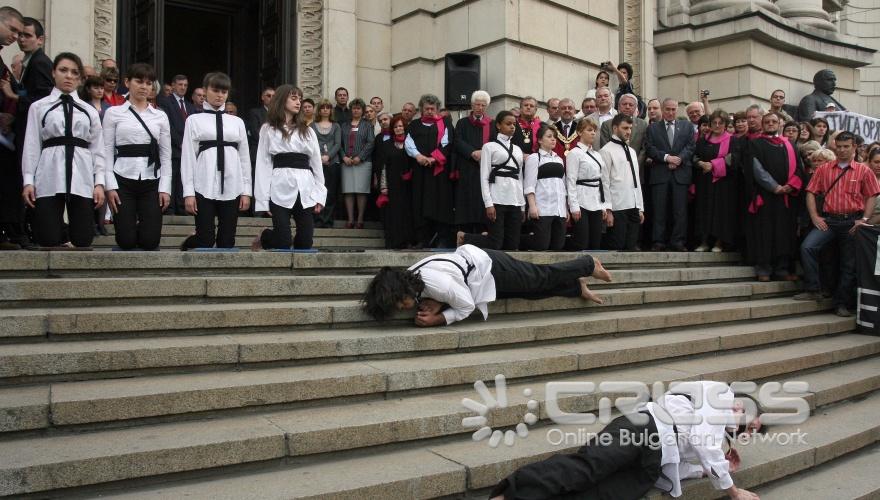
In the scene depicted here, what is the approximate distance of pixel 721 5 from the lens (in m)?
16.8

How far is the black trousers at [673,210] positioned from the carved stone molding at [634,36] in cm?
693

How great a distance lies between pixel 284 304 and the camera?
561 cm

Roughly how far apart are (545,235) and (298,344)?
461cm

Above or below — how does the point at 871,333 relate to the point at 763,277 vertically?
below

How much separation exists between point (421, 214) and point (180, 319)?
17.0 ft

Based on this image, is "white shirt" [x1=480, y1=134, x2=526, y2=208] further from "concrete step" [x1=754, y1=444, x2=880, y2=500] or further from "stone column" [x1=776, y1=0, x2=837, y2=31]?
"stone column" [x1=776, y1=0, x2=837, y2=31]

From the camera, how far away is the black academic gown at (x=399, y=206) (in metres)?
9.98

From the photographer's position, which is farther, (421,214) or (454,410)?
(421,214)

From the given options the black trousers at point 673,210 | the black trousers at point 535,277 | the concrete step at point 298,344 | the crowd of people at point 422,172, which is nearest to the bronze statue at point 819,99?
the crowd of people at point 422,172

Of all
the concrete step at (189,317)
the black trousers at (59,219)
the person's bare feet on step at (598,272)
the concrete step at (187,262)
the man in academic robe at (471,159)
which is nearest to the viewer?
the concrete step at (189,317)

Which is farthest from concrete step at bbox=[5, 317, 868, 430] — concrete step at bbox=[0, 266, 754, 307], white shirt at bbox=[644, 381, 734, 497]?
white shirt at bbox=[644, 381, 734, 497]

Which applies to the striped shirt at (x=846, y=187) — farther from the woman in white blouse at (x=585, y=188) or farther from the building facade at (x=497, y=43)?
the building facade at (x=497, y=43)

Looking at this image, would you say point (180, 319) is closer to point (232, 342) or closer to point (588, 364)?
point (232, 342)

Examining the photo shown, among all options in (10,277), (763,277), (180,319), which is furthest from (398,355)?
(763,277)
